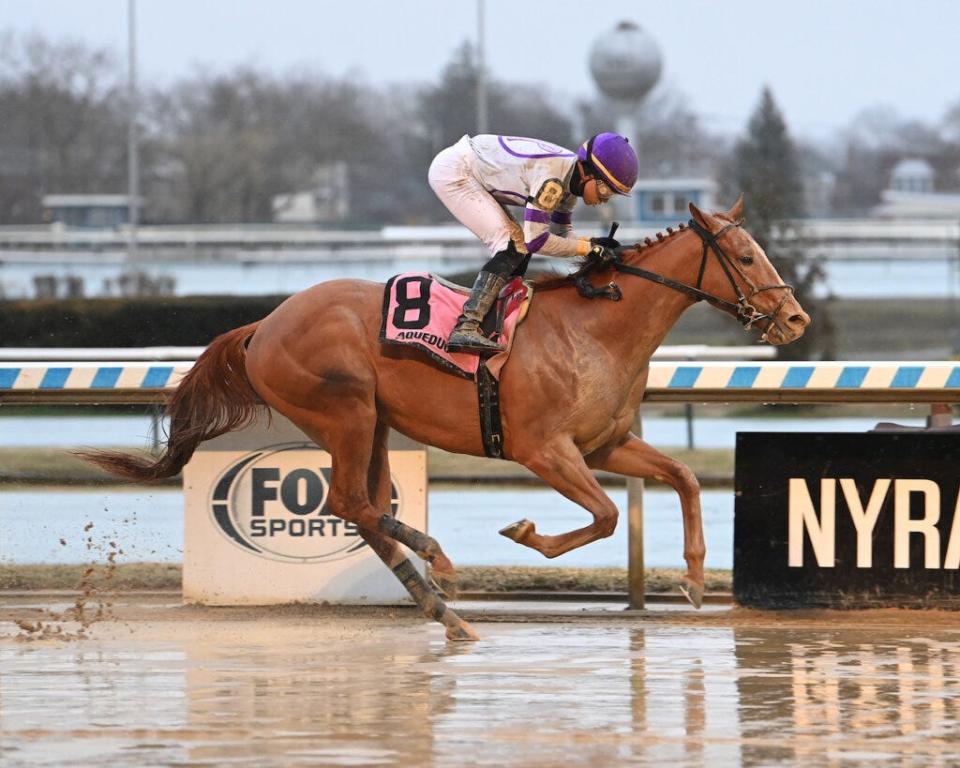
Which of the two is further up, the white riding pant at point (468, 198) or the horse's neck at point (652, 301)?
the white riding pant at point (468, 198)

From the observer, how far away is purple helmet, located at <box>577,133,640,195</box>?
7551 mm

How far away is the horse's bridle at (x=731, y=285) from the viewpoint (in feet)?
24.8

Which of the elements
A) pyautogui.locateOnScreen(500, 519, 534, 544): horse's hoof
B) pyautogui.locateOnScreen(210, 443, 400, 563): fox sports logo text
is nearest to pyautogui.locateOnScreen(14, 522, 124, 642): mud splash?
pyautogui.locateOnScreen(210, 443, 400, 563): fox sports logo text

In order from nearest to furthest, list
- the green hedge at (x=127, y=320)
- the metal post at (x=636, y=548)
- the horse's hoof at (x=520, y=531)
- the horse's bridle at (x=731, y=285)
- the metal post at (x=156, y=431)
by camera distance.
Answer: the horse's hoof at (x=520, y=531) → the horse's bridle at (x=731, y=285) → the metal post at (x=156, y=431) → the metal post at (x=636, y=548) → the green hedge at (x=127, y=320)

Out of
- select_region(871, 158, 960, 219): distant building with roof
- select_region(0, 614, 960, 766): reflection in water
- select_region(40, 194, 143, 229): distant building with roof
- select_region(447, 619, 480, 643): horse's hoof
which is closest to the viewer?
select_region(0, 614, 960, 766): reflection in water

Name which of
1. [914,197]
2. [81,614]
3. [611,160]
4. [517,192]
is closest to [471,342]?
[517,192]

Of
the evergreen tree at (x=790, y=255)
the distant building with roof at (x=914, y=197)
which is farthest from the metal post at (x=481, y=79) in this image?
the distant building with roof at (x=914, y=197)

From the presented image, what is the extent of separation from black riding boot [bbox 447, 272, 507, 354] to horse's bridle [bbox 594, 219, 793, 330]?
512 millimetres

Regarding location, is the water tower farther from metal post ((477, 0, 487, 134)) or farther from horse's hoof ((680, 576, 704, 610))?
horse's hoof ((680, 576, 704, 610))

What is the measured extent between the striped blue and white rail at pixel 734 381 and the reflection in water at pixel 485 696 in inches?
44.0

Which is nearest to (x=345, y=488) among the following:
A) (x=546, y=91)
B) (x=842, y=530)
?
(x=842, y=530)

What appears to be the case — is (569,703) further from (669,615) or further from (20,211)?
(20,211)

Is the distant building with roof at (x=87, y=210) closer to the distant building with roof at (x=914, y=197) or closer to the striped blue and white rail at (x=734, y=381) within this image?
the distant building with roof at (x=914, y=197)

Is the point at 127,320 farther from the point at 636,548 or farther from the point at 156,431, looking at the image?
the point at 636,548
